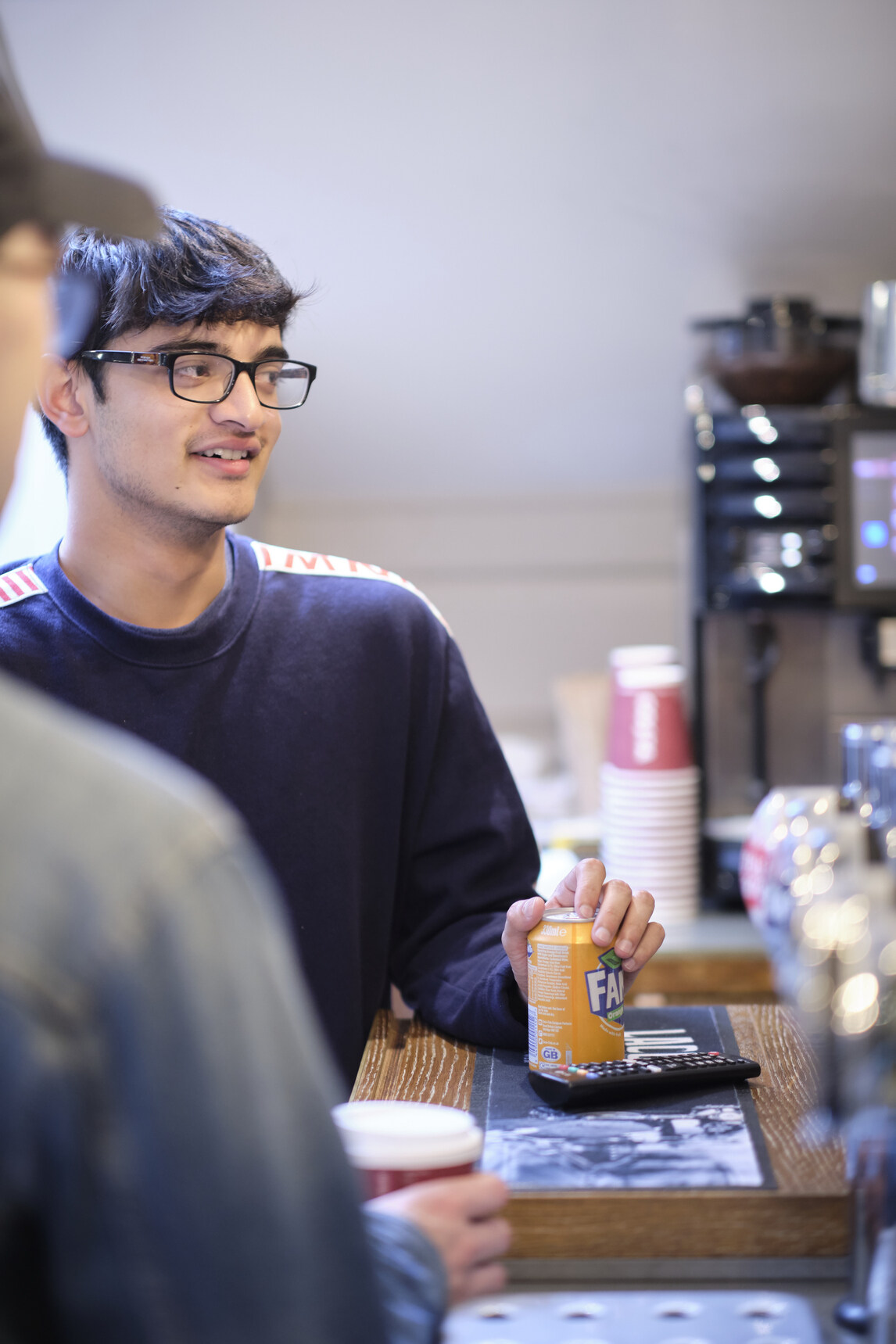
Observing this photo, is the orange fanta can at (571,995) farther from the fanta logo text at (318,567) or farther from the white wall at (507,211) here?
the white wall at (507,211)

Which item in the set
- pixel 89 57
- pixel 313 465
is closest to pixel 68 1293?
pixel 89 57

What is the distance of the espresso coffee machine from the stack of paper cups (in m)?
0.10

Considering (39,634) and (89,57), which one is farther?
(89,57)

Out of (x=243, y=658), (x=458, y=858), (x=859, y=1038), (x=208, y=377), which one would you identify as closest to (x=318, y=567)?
(x=243, y=658)

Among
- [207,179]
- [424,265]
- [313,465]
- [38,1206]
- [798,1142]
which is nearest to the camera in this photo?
[38,1206]

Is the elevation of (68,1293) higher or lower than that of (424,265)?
lower

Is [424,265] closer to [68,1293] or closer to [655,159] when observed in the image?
[655,159]

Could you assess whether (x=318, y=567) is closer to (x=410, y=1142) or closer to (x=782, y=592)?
(x=410, y=1142)

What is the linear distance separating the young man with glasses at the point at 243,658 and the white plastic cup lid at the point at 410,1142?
57 cm

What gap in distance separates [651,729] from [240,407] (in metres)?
1.48

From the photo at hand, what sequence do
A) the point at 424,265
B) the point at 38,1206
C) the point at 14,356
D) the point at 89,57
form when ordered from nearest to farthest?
the point at 38,1206, the point at 14,356, the point at 89,57, the point at 424,265

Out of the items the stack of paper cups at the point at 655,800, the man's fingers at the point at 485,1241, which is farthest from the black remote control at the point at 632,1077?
the stack of paper cups at the point at 655,800

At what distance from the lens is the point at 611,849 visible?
8.86 feet

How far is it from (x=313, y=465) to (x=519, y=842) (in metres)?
1.89
